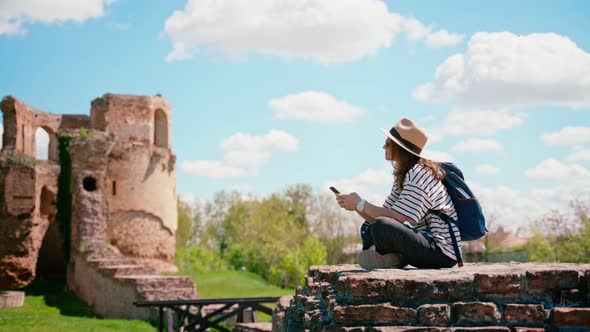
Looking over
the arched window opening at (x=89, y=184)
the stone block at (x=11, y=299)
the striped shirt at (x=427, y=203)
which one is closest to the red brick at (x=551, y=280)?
the striped shirt at (x=427, y=203)

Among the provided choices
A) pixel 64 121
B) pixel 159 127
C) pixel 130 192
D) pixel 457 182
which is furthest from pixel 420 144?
pixel 64 121

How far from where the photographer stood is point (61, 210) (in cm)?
2722

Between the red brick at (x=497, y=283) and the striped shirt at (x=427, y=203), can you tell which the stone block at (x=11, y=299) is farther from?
the red brick at (x=497, y=283)

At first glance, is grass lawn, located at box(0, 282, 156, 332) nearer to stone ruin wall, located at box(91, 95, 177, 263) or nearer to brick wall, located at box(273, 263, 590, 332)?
stone ruin wall, located at box(91, 95, 177, 263)

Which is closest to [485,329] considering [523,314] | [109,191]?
[523,314]

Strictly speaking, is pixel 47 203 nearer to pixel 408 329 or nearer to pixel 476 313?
pixel 408 329

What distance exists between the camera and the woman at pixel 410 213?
15.9 ft

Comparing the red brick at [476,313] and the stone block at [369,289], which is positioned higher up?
the stone block at [369,289]

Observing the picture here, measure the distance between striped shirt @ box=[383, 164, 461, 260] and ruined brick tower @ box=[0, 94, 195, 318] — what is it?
18286 mm

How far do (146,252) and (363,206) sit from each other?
24468 millimetres

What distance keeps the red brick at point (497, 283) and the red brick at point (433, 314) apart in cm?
25

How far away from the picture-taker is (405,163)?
5297 millimetres

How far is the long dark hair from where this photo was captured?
518cm

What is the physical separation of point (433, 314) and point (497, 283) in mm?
435
